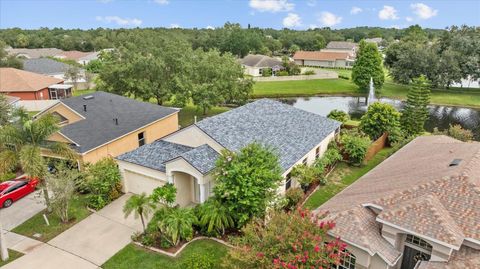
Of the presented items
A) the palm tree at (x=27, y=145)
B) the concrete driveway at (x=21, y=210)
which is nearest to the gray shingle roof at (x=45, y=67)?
the concrete driveway at (x=21, y=210)

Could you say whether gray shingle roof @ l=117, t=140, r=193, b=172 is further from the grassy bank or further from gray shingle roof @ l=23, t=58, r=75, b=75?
gray shingle roof @ l=23, t=58, r=75, b=75

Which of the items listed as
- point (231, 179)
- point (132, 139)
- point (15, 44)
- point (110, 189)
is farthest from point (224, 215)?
point (15, 44)

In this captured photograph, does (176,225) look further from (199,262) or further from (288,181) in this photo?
(288,181)

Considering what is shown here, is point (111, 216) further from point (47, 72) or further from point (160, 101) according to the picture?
point (47, 72)

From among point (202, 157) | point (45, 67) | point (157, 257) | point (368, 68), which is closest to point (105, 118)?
point (202, 157)

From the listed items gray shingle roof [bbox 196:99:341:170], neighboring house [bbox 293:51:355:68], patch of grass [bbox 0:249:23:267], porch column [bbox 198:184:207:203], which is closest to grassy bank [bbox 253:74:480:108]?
neighboring house [bbox 293:51:355:68]

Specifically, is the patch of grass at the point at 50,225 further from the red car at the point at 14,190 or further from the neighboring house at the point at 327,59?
the neighboring house at the point at 327,59
